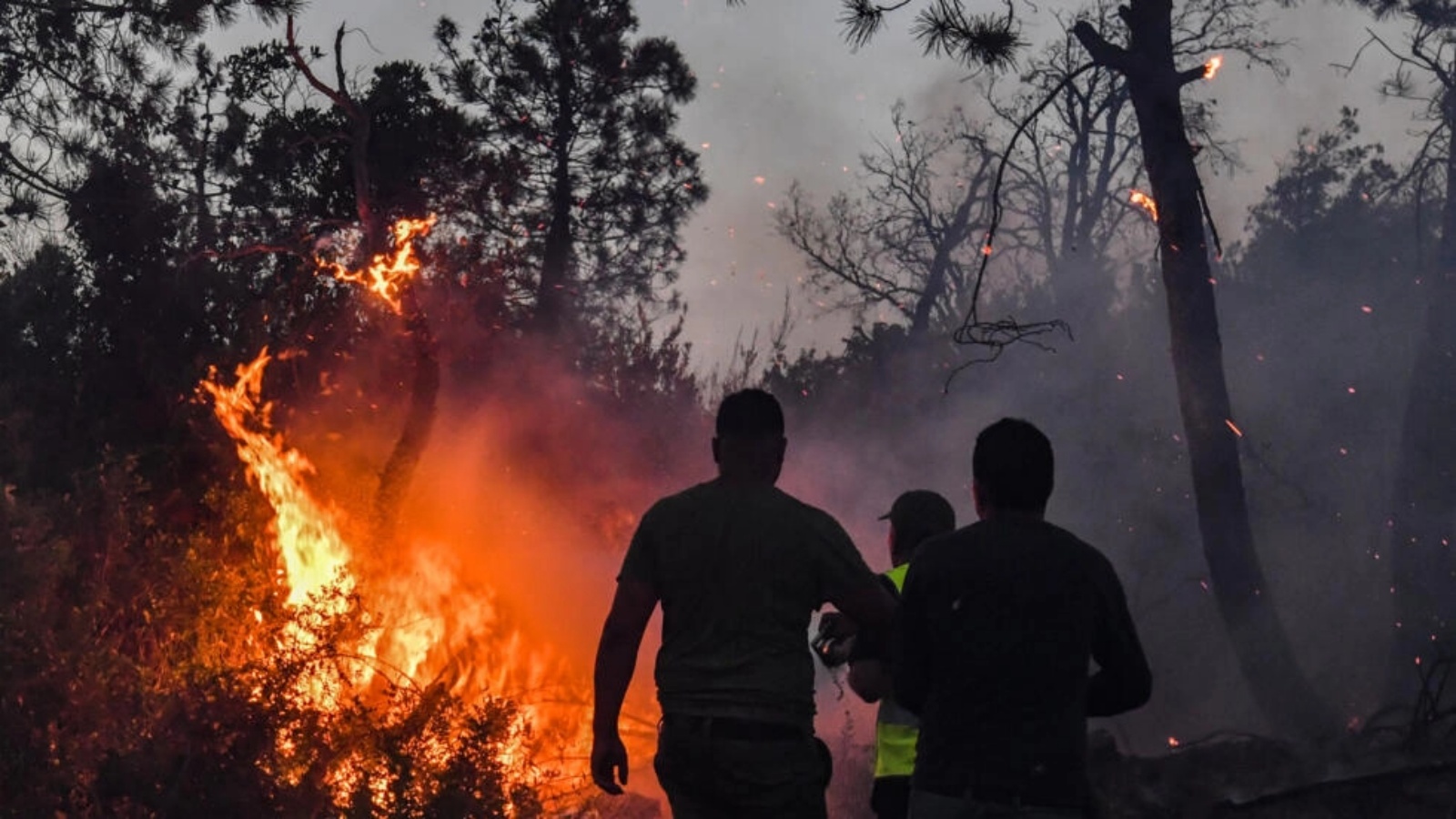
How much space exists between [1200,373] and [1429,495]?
352 centimetres

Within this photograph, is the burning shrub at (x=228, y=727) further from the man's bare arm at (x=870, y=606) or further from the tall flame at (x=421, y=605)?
the man's bare arm at (x=870, y=606)

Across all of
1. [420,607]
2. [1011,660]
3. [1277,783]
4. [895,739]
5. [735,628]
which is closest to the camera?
[1011,660]

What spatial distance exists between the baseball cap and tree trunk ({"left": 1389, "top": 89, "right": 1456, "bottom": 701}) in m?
8.29

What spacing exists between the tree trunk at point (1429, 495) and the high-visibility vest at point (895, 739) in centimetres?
836

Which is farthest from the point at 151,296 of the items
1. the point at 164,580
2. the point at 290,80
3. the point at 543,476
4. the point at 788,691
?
the point at 788,691

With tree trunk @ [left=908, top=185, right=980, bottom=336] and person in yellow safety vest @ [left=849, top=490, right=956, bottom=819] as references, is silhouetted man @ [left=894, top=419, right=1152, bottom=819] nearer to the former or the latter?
person in yellow safety vest @ [left=849, top=490, right=956, bottom=819]

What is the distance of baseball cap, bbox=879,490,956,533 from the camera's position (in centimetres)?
501

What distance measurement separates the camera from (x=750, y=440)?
4230 millimetres

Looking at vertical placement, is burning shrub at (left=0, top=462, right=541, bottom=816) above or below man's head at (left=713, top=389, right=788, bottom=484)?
below

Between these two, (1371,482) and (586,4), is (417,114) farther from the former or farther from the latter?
(1371,482)

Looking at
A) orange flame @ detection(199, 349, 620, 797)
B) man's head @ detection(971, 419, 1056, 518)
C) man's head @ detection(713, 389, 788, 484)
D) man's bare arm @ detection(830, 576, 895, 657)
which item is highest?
orange flame @ detection(199, 349, 620, 797)

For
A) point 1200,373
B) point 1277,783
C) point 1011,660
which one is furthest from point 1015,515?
point 1200,373

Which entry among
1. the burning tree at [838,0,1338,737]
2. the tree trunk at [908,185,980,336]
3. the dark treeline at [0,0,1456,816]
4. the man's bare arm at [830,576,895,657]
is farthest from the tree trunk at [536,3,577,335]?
the man's bare arm at [830,576,895,657]

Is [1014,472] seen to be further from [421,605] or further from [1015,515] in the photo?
[421,605]
